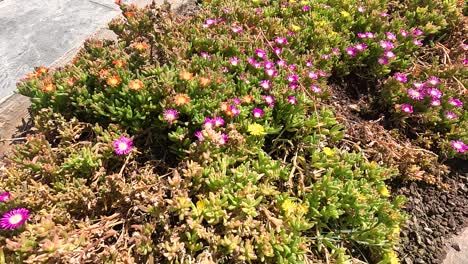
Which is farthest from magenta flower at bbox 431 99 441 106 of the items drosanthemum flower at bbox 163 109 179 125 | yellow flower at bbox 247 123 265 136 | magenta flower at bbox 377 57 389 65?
drosanthemum flower at bbox 163 109 179 125

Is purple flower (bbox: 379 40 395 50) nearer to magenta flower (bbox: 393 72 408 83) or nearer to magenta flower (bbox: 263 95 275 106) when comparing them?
magenta flower (bbox: 393 72 408 83)

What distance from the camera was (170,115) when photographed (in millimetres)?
2209

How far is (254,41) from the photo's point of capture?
2.93m

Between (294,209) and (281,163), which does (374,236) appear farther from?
(281,163)

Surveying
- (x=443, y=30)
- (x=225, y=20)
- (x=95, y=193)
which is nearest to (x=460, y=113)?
(x=443, y=30)

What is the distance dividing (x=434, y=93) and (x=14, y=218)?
273cm

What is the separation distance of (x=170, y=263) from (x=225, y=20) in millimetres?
1992

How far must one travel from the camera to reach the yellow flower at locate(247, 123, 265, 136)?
7.55ft

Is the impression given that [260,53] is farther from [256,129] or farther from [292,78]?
[256,129]

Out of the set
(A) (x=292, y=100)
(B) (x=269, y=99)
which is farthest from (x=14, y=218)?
(A) (x=292, y=100)

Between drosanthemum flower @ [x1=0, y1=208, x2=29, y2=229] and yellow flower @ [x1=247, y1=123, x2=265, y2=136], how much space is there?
122 cm

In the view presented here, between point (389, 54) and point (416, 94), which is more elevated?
point (389, 54)

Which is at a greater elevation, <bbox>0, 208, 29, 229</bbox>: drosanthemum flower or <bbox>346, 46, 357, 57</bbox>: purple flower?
<bbox>346, 46, 357, 57</bbox>: purple flower

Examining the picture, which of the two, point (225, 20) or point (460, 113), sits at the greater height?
point (225, 20)
